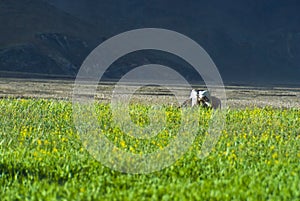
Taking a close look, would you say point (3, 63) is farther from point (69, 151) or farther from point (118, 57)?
point (69, 151)

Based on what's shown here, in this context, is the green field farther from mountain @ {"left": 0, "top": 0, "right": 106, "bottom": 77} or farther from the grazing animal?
mountain @ {"left": 0, "top": 0, "right": 106, "bottom": 77}

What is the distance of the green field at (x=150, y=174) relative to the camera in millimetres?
8508

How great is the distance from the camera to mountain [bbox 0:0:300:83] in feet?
311

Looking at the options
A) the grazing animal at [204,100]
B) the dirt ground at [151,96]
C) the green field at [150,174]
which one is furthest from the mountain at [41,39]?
the green field at [150,174]

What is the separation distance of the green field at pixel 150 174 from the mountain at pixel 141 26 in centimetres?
7092

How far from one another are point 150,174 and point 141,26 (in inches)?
6578

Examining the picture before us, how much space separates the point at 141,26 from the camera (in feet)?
575

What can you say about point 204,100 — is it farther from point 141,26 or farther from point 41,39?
point 141,26

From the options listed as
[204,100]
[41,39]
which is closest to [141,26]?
[41,39]

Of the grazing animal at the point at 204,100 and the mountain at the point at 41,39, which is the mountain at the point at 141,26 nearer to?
the mountain at the point at 41,39

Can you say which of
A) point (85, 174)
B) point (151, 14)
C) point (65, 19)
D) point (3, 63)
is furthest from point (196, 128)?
point (151, 14)

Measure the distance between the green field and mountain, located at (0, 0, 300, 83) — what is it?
233ft

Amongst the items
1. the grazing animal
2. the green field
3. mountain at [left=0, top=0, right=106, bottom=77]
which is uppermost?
mountain at [left=0, top=0, right=106, bottom=77]

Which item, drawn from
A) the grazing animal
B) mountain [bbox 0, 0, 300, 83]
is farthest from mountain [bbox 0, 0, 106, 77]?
the grazing animal
